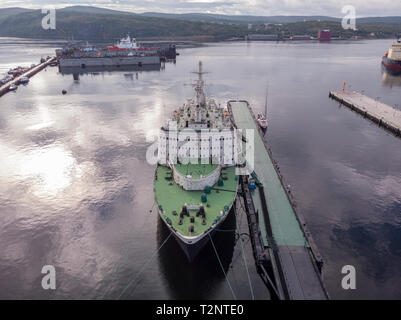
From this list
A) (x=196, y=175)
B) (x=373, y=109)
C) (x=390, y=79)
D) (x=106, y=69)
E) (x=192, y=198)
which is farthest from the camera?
(x=106, y=69)

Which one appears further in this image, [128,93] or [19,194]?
[128,93]

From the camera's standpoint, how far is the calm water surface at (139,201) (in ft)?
87.0

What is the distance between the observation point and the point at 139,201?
126ft

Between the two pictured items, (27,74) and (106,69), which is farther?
(106,69)

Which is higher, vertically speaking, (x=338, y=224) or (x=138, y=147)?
(x=138, y=147)

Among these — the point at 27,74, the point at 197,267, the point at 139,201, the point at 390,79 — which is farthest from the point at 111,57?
the point at 197,267

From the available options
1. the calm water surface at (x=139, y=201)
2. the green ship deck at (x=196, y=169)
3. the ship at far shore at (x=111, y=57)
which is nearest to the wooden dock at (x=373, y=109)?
the calm water surface at (x=139, y=201)

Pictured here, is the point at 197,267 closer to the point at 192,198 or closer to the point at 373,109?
the point at 192,198

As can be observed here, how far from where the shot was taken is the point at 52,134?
6259cm

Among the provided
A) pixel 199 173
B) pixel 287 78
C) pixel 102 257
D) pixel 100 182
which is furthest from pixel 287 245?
pixel 287 78

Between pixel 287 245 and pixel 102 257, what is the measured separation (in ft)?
65.0

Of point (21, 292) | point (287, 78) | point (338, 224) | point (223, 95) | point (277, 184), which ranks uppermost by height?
point (287, 78)

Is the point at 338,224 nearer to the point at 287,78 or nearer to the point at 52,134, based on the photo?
the point at 52,134

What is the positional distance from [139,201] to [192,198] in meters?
10.7
